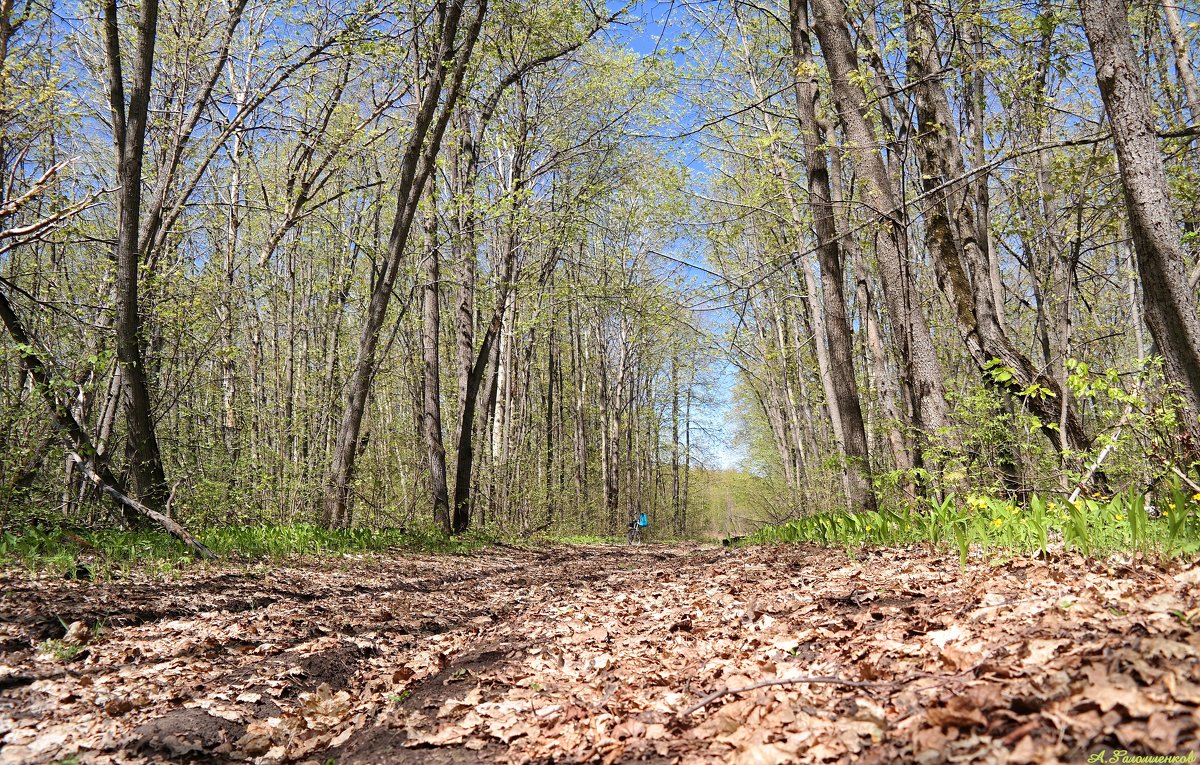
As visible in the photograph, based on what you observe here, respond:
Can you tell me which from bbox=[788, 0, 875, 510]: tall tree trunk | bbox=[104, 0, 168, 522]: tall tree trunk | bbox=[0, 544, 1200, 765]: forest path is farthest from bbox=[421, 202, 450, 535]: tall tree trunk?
bbox=[0, 544, 1200, 765]: forest path

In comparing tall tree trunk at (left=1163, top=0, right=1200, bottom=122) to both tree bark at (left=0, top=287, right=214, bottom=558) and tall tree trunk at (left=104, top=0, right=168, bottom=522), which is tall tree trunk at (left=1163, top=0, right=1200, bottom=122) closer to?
tall tree trunk at (left=104, top=0, right=168, bottom=522)

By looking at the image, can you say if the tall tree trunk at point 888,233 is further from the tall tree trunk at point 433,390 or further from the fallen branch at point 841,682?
the tall tree trunk at point 433,390

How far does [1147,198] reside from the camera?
3.94 m

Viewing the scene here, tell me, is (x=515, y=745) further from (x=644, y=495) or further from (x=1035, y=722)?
(x=644, y=495)

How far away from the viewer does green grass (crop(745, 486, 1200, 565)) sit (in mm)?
3059

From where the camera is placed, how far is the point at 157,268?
9.08m

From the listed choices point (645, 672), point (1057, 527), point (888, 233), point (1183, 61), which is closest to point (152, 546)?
point (645, 672)

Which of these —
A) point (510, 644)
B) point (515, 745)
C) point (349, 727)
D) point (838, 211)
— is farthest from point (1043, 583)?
point (838, 211)

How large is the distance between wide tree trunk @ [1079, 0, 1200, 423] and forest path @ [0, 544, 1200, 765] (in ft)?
5.16

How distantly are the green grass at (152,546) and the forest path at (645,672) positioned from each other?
1.57 ft

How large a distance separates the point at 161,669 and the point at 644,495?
31.9m

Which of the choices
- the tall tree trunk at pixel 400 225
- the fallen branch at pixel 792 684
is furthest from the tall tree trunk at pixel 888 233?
the fallen branch at pixel 792 684

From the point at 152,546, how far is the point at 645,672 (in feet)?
17.6

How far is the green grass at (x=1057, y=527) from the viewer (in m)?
3.06
